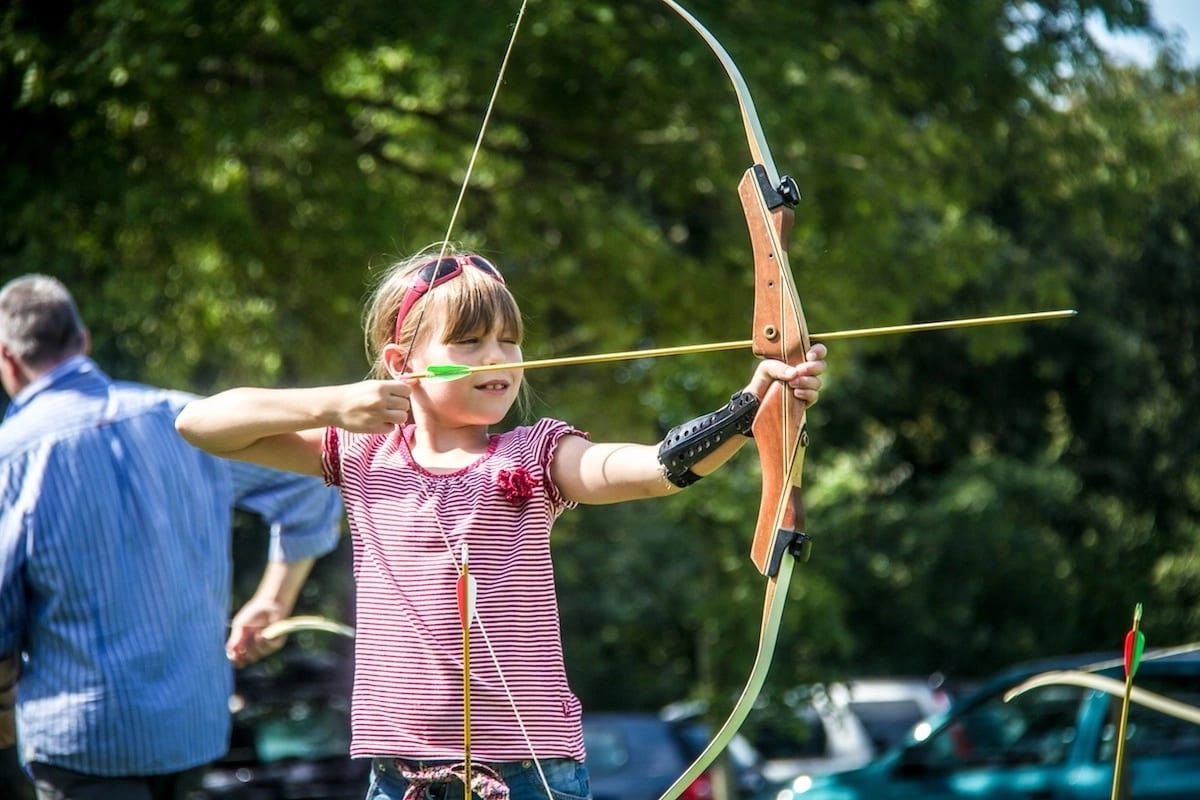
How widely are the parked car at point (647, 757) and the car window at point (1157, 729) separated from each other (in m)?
3.47

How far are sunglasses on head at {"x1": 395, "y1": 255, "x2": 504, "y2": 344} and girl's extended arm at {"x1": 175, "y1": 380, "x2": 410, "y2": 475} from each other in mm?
197

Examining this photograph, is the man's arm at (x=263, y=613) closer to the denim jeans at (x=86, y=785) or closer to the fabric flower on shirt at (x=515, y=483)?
the denim jeans at (x=86, y=785)

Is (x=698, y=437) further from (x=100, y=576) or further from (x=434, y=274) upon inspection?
(x=100, y=576)

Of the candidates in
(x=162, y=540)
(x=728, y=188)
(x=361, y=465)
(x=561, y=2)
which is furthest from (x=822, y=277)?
(x=361, y=465)

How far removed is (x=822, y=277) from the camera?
8.77m

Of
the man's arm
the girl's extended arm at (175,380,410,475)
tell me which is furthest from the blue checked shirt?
the girl's extended arm at (175,380,410,475)

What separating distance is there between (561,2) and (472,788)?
16.3ft

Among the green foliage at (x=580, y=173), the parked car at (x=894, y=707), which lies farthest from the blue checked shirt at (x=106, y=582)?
the parked car at (x=894, y=707)

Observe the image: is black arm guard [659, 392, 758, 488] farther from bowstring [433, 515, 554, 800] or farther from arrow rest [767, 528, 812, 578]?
bowstring [433, 515, 554, 800]

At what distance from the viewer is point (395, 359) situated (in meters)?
2.68

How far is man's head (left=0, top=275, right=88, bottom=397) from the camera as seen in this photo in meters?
3.62

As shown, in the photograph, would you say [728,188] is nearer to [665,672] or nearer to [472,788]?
[472,788]

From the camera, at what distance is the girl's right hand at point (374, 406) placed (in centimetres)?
238

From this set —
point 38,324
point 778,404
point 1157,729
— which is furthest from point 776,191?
point 1157,729
